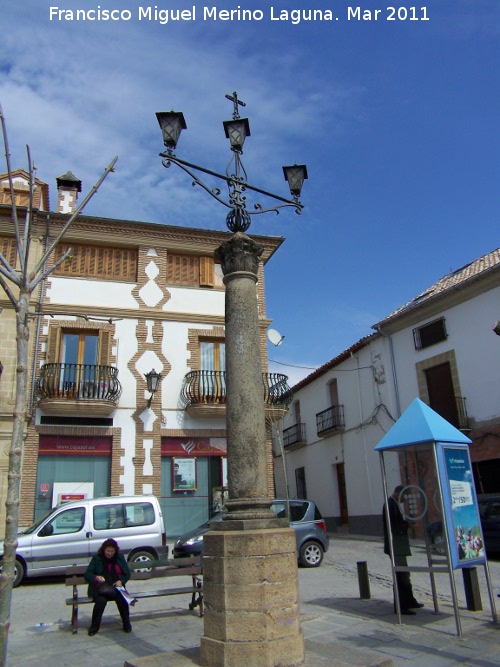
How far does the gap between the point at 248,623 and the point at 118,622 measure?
3.66 m

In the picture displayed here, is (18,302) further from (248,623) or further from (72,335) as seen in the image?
(72,335)

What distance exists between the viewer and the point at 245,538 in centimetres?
478

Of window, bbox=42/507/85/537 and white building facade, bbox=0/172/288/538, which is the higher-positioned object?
white building facade, bbox=0/172/288/538

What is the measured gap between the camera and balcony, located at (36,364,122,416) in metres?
14.8

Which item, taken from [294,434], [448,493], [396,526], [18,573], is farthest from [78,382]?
[294,434]

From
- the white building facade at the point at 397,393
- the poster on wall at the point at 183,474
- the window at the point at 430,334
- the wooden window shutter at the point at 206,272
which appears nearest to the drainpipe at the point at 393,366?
the white building facade at the point at 397,393

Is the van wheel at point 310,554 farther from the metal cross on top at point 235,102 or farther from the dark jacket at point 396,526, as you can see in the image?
the metal cross on top at point 235,102

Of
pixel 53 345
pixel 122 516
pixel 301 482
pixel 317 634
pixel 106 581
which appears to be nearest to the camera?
pixel 317 634

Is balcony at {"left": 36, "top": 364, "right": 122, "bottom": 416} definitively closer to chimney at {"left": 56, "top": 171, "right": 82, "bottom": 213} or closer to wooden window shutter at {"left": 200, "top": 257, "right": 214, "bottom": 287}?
wooden window shutter at {"left": 200, "top": 257, "right": 214, "bottom": 287}

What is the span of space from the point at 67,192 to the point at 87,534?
34.3 feet

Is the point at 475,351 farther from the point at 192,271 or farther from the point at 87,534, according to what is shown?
the point at 87,534

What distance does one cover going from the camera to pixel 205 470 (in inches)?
628

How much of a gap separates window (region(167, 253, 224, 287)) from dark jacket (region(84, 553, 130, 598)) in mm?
10966

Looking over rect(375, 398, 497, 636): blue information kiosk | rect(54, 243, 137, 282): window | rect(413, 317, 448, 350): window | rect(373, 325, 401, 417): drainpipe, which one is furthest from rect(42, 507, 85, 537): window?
rect(413, 317, 448, 350): window
